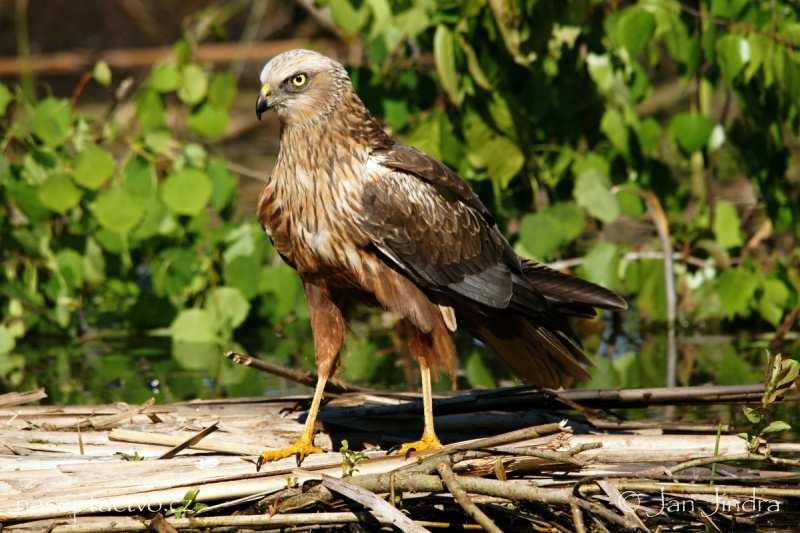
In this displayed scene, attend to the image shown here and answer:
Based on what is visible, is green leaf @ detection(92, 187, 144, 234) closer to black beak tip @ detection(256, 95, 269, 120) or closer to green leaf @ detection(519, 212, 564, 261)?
green leaf @ detection(519, 212, 564, 261)

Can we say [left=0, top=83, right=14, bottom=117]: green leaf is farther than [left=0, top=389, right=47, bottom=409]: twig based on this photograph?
Yes

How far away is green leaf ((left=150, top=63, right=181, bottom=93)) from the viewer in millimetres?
7895

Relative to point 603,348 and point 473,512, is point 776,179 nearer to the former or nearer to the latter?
point 603,348

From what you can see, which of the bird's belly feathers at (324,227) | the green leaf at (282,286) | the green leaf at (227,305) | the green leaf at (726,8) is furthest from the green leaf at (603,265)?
the bird's belly feathers at (324,227)

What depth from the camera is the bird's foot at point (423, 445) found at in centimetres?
502

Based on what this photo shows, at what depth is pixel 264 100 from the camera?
16.8ft

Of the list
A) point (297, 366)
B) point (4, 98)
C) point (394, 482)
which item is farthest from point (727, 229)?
point (4, 98)

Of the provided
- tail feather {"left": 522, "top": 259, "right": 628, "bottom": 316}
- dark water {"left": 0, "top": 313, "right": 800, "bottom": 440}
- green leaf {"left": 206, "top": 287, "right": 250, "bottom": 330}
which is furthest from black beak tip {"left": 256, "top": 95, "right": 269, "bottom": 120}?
green leaf {"left": 206, "top": 287, "right": 250, "bottom": 330}

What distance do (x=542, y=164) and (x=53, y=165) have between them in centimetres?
291

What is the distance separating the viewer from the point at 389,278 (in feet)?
17.0

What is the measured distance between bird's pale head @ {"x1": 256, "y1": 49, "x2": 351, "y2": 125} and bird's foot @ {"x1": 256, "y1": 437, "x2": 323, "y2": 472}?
48.1 inches

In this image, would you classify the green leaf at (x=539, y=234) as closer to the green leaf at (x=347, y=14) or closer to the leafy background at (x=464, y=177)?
the leafy background at (x=464, y=177)

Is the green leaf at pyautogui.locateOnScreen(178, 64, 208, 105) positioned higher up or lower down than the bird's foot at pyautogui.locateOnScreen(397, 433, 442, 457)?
higher up

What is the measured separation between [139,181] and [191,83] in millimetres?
698
